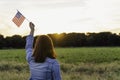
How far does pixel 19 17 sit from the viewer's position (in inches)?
363

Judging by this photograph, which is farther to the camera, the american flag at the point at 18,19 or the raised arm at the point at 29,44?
the american flag at the point at 18,19

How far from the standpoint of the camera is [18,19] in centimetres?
939

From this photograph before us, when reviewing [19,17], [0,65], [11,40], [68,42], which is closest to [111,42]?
[68,42]

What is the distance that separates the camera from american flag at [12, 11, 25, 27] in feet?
29.8

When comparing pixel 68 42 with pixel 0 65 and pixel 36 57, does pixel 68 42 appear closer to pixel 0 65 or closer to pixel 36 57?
pixel 0 65

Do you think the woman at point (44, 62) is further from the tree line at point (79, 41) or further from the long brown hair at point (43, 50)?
the tree line at point (79, 41)

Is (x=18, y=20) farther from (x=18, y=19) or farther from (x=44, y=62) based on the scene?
(x=44, y=62)

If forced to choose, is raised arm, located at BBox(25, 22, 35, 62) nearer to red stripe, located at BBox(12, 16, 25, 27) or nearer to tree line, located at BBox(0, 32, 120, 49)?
red stripe, located at BBox(12, 16, 25, 27)

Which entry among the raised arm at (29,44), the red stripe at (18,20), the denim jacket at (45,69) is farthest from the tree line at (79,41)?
the denim jacket at (45,69)

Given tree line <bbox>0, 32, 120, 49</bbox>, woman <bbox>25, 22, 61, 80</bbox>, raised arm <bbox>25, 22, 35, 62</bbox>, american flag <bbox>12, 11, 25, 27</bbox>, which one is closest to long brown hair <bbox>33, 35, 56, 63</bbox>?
woman <bbox>25, 22, 61, 80</bbox>

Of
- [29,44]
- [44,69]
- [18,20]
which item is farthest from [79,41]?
[44,69]

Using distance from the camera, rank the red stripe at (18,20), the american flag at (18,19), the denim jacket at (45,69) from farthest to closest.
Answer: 1. the red stripe at (18,20)
2. the american flag at (18,19)
3. the denim jacket at (45,69)

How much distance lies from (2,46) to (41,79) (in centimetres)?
9874

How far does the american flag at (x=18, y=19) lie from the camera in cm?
907
